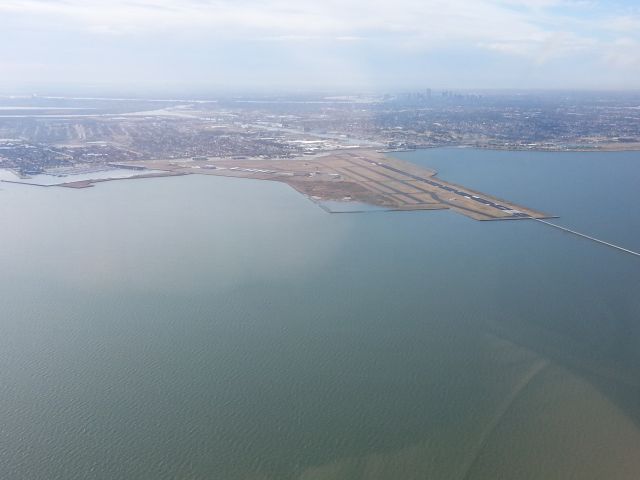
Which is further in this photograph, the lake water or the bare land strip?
the bare land strip

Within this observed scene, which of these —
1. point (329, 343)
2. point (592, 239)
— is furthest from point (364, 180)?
point (329, 343)

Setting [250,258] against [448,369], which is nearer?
[448,369]

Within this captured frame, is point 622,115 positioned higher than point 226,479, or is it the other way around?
point 622,115

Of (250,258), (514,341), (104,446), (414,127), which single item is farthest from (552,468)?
(414,127)

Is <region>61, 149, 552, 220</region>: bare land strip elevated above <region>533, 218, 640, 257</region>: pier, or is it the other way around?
<region>61, 149, 552, 220</region>: bare land strip

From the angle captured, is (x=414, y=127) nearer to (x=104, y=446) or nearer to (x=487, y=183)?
(x=487, y=183)
